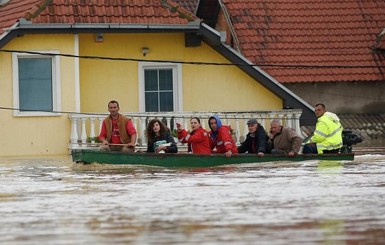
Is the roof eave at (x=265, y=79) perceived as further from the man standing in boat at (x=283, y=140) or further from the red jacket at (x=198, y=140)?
the red jacket at (x=198, y=140)

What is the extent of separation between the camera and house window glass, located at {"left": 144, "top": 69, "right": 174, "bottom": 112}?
1439 inches

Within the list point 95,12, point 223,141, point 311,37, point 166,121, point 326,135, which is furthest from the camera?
point 311,37

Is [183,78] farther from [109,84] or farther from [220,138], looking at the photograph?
[220,138]

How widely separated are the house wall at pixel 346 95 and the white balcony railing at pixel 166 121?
360 cm

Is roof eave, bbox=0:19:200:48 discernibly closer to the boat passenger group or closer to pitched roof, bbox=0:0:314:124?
pitched roof, bbox=0:0:314:124

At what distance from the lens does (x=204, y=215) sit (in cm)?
1817

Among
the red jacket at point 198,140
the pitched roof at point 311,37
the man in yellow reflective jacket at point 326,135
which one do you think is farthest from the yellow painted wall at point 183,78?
the man in yellow reflective jacket at point 326,135

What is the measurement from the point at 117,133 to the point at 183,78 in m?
7.32

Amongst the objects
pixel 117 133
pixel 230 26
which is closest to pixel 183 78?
pixel 230 26

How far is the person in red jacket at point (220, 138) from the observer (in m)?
28.7

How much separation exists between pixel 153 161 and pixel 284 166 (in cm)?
241

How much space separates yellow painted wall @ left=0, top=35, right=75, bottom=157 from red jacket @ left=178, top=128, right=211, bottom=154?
658 centimetres

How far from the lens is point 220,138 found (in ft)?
95.1

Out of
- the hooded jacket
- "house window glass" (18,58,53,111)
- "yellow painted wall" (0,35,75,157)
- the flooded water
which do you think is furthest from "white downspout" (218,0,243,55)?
the flooded water
